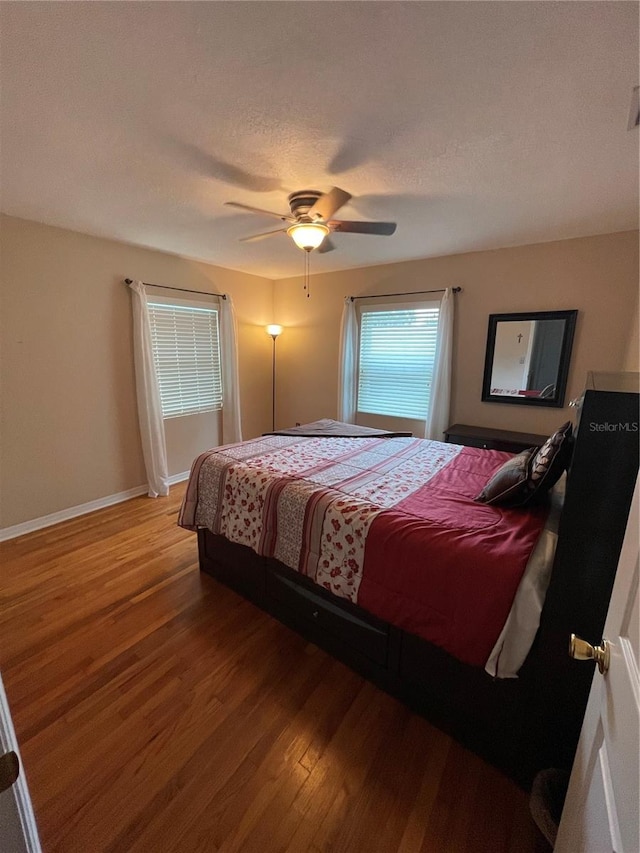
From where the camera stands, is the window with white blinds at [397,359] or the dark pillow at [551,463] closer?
the dark pillow at [551,463]

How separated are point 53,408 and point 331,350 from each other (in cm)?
298

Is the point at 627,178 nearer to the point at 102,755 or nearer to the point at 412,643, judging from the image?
the point at 412,643

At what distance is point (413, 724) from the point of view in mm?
1485

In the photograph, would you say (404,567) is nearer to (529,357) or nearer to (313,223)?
(313,223)

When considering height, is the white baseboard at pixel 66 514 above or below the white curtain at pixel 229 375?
below

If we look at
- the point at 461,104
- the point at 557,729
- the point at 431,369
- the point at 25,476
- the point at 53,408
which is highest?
the point at 461,104

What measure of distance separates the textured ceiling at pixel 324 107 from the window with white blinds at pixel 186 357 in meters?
1.33

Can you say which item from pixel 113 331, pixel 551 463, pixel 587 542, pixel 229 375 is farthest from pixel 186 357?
pixel 587 542

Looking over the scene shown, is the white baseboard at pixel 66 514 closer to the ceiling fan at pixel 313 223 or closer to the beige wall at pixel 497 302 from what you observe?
the beige wall at pixel 497 302

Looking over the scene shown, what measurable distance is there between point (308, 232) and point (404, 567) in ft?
6.15

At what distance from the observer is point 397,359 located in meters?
4.01

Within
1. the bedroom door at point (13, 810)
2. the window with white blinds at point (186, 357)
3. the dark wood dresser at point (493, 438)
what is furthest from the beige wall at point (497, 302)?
the bedroom door at point (13, 810)

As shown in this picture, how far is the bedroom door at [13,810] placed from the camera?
0.69m

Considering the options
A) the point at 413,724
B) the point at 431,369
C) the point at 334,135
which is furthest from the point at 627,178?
the point at 413,724
